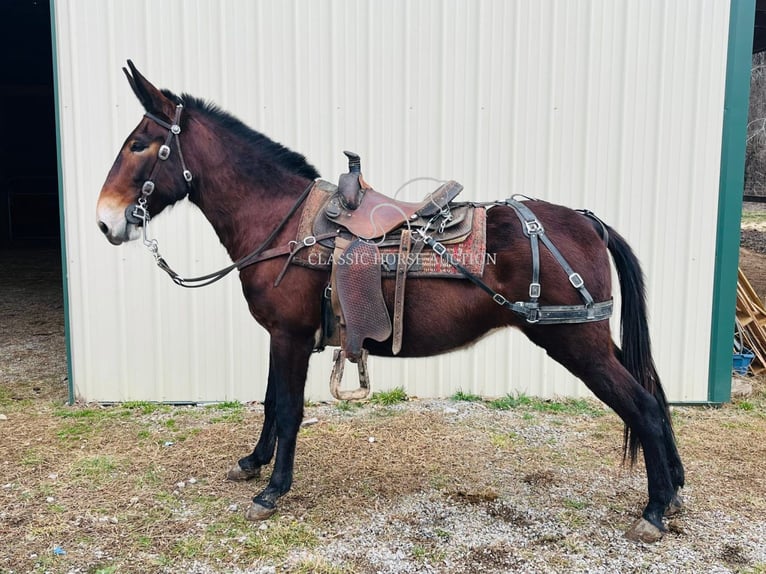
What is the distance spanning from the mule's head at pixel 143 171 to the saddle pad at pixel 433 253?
0.70 metres

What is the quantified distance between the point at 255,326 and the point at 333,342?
1864 mm

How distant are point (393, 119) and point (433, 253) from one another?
212 cm

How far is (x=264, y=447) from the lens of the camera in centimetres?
317

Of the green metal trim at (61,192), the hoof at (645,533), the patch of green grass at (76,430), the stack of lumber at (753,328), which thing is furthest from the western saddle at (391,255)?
the stack of lumber at (753,328)

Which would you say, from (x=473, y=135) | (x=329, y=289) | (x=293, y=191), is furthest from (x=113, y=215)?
(x=473, y=135)

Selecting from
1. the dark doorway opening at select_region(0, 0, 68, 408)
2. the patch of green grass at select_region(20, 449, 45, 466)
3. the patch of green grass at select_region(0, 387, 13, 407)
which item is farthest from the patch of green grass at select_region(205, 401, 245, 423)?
the patch of green grass at select_region(0, 387, 13, 407)

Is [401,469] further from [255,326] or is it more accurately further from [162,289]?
[162,289]

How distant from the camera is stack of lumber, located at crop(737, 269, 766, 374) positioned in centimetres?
520

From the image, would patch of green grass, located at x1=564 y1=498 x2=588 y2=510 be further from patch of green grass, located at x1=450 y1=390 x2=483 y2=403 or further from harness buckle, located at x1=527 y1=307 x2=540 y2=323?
patch of green grass, located at x1=450 y1=390 x2=483 y2=403

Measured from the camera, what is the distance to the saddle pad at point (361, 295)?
2.61 meters

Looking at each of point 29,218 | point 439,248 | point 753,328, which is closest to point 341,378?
point 439,248

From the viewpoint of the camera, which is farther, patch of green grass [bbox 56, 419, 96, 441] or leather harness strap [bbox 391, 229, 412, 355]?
patch of green grass [bbox 56, 419, 96, 441]

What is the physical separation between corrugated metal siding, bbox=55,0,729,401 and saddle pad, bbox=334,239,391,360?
196 cm

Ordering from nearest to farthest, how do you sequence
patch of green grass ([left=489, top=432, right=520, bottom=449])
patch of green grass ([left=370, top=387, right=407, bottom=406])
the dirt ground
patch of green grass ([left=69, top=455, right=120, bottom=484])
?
the dirt ground, patch of green grass ([left=69, top=455, right=120, bottom=484]), patch of green grass ([left=489, top=432, right=520, bottom=449]), patch of green grass ([left=370, top=387, right=407, bottom=406])
